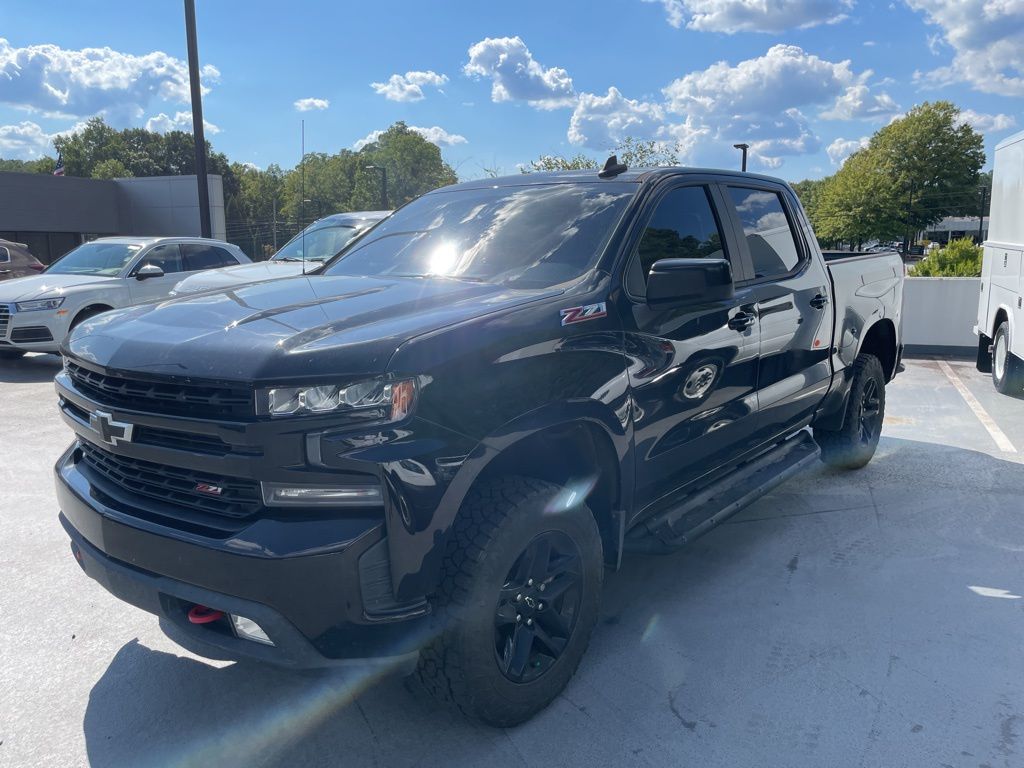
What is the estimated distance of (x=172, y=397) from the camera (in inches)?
101

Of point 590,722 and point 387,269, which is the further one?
point 387,269

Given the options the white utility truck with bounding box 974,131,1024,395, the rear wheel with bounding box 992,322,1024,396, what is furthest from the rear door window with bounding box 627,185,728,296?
the rear wheel with bounding box 992,322,1024,396

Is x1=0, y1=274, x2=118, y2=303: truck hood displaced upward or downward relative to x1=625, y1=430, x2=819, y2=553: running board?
upward

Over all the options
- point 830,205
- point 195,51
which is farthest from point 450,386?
point 830,205

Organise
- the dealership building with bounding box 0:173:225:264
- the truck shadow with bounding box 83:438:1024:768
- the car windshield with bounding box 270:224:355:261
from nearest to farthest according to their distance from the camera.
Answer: the truck shadow with bounding box 83:438:1024:768, the car windshield with bounding box 270:224:355:261, the dealership building with bounding box 0:173:225:264

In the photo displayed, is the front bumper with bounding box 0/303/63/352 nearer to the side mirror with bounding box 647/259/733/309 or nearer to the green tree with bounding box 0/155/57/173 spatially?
the side mirror with bounding box 647/259/733/309

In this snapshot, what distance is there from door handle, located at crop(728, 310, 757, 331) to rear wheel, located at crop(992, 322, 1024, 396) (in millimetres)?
5507

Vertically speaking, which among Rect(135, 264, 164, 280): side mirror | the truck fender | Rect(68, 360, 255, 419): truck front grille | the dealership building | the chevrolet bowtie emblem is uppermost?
the dealership building

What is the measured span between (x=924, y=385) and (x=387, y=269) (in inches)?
298

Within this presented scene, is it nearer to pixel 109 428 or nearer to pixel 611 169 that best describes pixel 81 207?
pixel 611 169

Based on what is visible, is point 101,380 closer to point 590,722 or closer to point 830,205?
point 590,722

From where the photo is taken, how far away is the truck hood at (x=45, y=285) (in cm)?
998

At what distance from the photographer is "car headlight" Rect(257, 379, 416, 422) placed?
2400mm

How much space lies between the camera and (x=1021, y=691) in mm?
3164
